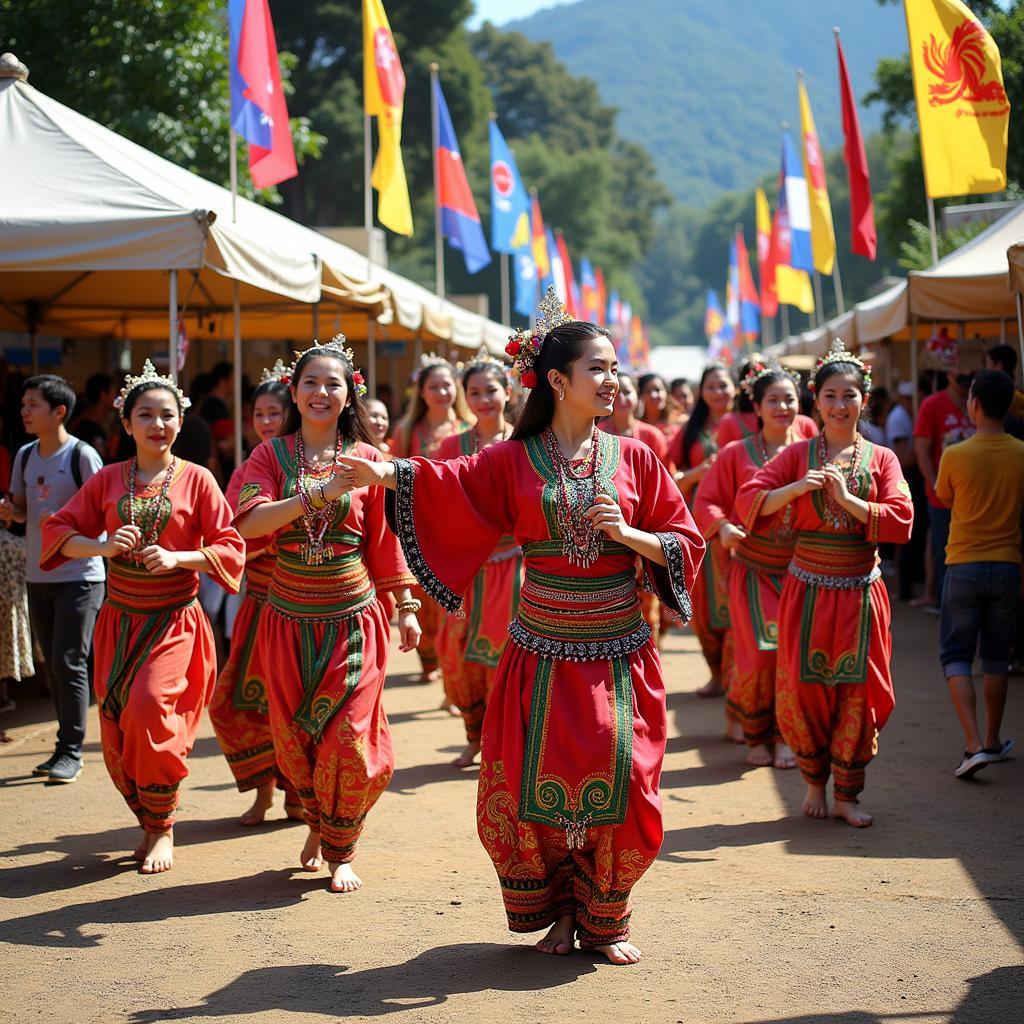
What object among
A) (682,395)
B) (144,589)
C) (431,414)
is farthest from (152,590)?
(682,395)

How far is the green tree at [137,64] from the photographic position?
58.9 feet

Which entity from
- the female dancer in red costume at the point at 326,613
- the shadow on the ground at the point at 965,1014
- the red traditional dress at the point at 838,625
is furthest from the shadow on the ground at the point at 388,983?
the red traditional dress at the point at 838,625

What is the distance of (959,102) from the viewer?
9.61 m

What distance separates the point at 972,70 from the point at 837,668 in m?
5.40

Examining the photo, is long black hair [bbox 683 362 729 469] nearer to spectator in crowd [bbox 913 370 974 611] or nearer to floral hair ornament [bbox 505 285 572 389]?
spectator in crowd [bbox 913 370 974 611]

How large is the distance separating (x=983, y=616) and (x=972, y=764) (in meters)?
0.69

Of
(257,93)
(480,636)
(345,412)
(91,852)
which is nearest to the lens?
(345,412)

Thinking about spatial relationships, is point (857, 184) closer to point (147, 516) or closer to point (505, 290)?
point (147, 516)

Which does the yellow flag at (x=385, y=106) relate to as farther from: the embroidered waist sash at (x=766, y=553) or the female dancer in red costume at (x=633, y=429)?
the embroidered waist sash at (x=766, y=553)

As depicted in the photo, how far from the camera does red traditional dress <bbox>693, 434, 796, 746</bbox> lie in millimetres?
6879

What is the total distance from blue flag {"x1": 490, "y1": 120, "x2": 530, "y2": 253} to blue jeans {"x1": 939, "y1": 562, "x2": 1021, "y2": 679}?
1154 cm

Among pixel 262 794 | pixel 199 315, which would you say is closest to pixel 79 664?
pixel 262 794

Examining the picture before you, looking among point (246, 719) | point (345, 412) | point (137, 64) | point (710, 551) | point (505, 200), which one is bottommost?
point (246, 719)

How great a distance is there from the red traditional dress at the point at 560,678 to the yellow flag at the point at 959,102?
19.9ft
